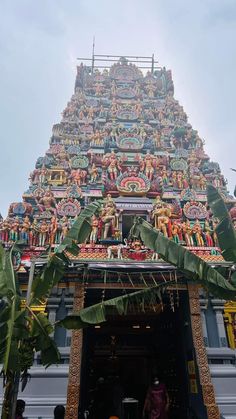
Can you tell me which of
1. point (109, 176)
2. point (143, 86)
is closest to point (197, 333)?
point (109, 176)

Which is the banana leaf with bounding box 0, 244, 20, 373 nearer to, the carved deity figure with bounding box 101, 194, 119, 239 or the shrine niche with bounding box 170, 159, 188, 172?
the carved deity figure with bounding box 101, 194, 119, 239

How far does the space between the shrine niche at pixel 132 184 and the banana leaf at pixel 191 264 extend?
297 inches

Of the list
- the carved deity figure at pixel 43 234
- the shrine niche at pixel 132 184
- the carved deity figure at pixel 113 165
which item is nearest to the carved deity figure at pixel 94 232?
the carved deity figure at pixel 43 234

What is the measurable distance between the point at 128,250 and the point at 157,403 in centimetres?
477

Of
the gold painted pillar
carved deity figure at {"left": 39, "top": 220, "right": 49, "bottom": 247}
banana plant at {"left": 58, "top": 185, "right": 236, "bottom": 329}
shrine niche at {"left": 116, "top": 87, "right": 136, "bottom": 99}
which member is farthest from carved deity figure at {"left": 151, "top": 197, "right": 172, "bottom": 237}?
shrine niche at {"left": 116, "top": 87, "right": 136, "bottom": 99}

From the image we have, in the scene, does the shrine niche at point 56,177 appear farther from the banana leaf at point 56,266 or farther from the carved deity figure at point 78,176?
the banana leaf at point 56,266

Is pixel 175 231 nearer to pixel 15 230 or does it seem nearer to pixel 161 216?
pixel 161 216

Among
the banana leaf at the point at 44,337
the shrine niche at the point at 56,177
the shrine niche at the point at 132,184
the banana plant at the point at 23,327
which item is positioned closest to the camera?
the banana plant at the point at 23,327

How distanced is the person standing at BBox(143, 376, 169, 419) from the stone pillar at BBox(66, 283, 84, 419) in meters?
1.89

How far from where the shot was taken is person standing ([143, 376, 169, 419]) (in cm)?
815

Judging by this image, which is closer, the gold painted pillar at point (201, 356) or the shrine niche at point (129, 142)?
the gold painted pillar at point (201, 356)

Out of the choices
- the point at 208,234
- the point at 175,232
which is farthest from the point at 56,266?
the point at 208,234

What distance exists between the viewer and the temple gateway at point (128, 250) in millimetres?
9078

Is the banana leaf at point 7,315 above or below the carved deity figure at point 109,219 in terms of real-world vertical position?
below
